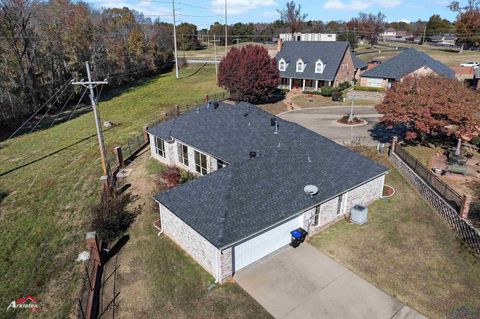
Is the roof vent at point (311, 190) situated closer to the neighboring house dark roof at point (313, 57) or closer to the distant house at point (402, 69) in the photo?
the neighboring house dark roof at point (313, 57)

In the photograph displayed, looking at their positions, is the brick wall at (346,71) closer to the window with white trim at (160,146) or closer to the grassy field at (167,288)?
the window with white trim at (160,146)

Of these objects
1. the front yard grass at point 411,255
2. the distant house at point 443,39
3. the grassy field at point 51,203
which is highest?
the distant house at point 443,39

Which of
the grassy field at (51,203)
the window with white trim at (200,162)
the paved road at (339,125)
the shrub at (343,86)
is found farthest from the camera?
the shrub at (343,86)

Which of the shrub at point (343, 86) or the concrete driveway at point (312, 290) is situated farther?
the shrub at point (343, 86)

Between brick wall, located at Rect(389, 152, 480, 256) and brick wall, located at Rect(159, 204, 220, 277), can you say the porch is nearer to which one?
brick wall, located at Rect(389, 152, 480, 256)

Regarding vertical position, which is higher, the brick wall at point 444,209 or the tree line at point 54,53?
the tree line at point 54,53

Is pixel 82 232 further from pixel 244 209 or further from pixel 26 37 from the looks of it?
pixel 26 37

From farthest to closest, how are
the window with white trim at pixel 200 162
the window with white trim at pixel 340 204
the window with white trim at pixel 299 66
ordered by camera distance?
the window with white trim at pixel 299 66
the window with white trim at pixel 200 162
the window with white trim at pixel 340 204

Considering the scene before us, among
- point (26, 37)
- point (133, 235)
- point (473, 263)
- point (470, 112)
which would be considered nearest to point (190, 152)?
point (133, 235)

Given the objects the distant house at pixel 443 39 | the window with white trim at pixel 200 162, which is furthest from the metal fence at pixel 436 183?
the distant house at pixel 443 39
